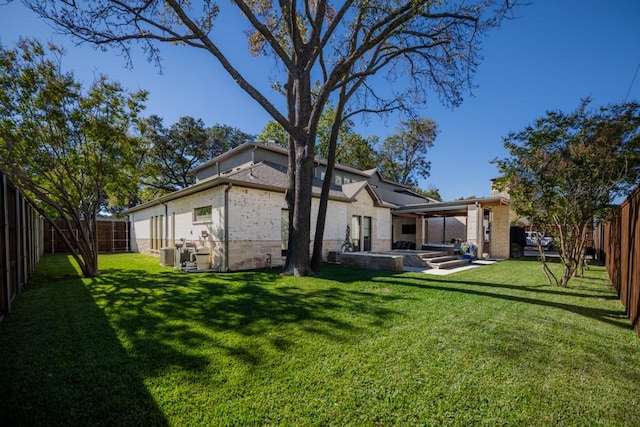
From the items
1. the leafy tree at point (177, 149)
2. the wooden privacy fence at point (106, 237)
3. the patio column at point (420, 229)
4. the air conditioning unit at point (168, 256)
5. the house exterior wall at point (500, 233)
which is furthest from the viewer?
the leafy tree at point (177, 149)

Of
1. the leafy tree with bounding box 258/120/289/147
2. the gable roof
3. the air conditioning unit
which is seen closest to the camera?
the gable roof

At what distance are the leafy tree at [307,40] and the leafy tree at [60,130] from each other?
A: 1590 mm

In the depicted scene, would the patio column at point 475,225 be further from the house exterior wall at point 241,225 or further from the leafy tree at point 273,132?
the leafy tree at point 273,132

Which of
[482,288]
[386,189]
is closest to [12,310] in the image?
[482,288]

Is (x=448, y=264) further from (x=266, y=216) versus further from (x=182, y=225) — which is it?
(x=182, y=225)

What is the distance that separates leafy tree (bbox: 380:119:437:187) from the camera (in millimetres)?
32812

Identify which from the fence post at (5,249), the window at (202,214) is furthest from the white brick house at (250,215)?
the fence post at (5,249)

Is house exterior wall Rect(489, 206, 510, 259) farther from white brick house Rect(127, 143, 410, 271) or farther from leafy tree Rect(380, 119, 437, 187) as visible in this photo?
leafy tree Rect(380, 119, 437, 187)

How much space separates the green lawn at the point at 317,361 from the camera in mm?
2430

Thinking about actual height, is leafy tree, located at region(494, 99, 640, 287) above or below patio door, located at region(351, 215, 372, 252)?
above

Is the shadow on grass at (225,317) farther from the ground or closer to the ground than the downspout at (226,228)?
closer to the ground

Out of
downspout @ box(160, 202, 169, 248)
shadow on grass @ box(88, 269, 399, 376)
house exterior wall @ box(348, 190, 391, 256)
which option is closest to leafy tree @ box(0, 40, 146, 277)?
shadow on grass @ box(88, 269, 399, 376)

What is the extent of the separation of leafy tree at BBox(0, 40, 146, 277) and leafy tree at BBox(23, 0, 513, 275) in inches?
62.6

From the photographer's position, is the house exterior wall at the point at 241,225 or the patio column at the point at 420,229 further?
the patio column at the point at 420,229
